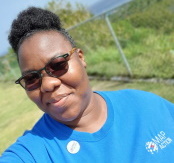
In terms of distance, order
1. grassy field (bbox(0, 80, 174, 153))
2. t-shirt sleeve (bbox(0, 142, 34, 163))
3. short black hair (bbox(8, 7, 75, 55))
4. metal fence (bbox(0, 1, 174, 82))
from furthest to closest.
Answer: metal fence (bbox(0, 1, 174, 82)), grassy field (bbox(0, 80, 174, 153)), short black hair (bbox(8, 7, 75, 55)), t-shirt sleeve (bbox(0, 142, 34, 163))

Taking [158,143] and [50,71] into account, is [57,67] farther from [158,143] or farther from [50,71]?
[158,143]

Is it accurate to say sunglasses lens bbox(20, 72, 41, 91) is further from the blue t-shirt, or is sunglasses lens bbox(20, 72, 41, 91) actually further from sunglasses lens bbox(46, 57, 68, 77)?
the blue t-shirt

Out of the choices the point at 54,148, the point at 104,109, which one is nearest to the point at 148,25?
the point at 104,109

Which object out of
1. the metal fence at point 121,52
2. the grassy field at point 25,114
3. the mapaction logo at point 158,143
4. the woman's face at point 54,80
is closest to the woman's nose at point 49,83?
the woman's face at point 54,80

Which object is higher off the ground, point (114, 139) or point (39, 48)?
point (39, 48)

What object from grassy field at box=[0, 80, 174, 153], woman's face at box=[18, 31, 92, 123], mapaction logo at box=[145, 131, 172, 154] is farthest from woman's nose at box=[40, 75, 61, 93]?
A: grassy field at box=[0, 80, 174, 153]

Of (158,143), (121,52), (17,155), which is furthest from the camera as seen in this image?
(121,52)

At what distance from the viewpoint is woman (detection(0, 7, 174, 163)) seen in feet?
4.34

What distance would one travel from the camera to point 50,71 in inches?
53.6

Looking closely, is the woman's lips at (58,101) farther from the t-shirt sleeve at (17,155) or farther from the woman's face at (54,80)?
the t-shirt sleeve at (17,155)

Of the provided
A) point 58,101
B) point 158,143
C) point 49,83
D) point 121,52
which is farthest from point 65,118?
point 121,52

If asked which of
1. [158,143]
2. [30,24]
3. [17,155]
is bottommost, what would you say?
[158,143]

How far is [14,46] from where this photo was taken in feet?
4.79

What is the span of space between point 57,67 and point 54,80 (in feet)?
0.23
